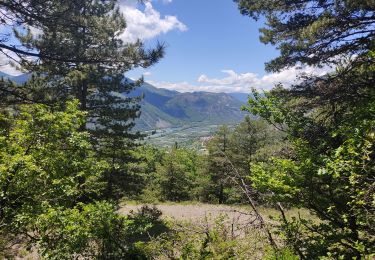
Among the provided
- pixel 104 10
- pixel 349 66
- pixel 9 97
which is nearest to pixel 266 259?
pixel 349 66

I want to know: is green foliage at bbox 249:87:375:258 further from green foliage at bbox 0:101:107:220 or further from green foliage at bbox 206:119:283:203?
green foliage at bbox 206:119:283:203

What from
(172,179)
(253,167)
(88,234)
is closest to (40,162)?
(88,234)

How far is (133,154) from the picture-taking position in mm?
20016

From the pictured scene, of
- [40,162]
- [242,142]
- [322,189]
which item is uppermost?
[40,162]

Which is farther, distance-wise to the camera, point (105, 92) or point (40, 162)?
point (105, 92)

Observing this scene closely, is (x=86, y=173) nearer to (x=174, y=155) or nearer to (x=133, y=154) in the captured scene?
(x=133, y=154)

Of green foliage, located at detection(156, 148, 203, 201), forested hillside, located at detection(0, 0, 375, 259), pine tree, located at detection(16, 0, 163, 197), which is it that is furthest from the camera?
green foliage, located at detection(156, 148, 203, 201)

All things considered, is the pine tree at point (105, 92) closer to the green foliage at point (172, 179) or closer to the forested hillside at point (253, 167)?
the forested hillside at point (253, 167)

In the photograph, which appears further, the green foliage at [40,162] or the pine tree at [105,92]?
the pine tree at [105,92]

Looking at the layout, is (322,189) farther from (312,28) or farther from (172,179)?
(172,179)

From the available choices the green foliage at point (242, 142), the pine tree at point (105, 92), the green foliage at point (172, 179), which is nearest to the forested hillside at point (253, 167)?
the pine tree at point (105, 92)

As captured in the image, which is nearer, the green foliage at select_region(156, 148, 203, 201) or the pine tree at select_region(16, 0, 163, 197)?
the pine tree at select_region(16, 0, 163, 197)

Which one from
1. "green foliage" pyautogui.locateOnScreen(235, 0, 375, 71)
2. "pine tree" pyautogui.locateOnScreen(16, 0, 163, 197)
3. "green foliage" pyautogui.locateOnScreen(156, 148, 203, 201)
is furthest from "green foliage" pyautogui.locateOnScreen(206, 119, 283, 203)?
"green foliage" pyautogui.locateOnScreen(235, 0, 375, 71)

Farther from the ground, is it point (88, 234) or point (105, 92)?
point (105, 92)
